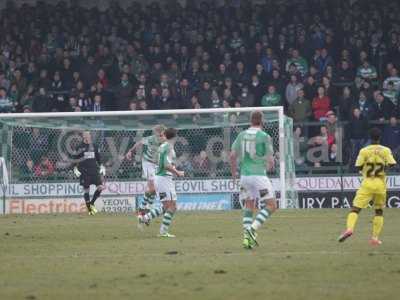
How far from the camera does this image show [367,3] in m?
33.8

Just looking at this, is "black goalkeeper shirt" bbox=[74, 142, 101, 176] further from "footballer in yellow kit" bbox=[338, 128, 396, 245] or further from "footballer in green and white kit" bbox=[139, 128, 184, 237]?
"footballer in yellow kit" bbox=[338, 128, 396, 245]

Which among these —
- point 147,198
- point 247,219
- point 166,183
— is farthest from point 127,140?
point 247,219

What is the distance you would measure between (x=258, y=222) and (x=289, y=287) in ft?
15.8

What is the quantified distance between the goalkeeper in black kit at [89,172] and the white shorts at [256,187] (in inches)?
461

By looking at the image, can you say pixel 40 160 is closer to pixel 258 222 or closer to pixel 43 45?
pixel 43 45

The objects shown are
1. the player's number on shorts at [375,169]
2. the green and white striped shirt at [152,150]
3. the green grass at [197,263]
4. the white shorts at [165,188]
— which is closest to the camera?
the green grass at [197,263]

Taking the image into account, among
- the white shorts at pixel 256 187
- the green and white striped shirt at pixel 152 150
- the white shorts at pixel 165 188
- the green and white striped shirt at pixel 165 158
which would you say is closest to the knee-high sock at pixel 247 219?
the white shorts at pixel 256 187

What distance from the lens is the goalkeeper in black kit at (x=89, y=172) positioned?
27.6 meters

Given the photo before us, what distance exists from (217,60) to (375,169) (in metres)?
17.0

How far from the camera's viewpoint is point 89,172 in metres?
27.7

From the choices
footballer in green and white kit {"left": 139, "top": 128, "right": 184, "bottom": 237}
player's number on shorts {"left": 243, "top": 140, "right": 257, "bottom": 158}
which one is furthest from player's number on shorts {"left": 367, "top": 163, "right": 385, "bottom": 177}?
footballer in green and white kit {"left": 139, "top": 128, "right": 184, "bottom": 237}

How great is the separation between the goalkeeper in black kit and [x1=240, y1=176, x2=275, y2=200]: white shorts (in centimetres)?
1171

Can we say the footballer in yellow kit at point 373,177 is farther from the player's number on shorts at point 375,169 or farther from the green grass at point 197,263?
the green grass at point 197,263

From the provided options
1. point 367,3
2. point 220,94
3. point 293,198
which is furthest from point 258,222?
point 367,3
